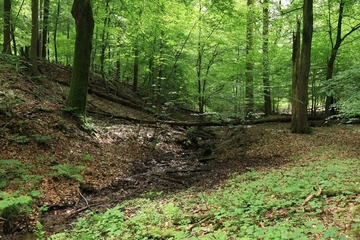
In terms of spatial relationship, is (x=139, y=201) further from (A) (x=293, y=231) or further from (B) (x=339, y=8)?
(B) (x=339, y=8)

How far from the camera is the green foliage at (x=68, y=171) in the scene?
730 cm

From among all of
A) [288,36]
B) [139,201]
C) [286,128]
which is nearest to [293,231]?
[139,201]

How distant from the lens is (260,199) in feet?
15.9

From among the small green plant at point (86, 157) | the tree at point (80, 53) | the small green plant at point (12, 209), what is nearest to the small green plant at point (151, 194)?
the small green plant at point (12, 209)

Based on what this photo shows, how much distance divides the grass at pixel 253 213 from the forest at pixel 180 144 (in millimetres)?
26

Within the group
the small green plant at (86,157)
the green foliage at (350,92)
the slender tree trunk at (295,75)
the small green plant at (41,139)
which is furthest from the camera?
the slender tree trunk at (295,75)

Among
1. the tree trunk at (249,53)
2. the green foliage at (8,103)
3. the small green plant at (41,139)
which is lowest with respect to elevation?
the small green plant at (41,139)

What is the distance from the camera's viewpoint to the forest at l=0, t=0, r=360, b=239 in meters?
4.45

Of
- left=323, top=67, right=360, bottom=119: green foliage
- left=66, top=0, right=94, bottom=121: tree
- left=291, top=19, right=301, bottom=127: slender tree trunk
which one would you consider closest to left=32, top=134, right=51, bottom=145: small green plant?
left=66, top=0, right=94, bottom=121: tree

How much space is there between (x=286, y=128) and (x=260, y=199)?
8.47 metres

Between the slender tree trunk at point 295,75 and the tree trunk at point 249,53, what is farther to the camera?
the tree trunk at point 249,53

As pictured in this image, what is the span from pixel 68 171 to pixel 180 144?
22.6 feet

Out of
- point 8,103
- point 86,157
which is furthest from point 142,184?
point 8,103

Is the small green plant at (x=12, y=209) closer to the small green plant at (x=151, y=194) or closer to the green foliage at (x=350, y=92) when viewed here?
the small green plant at (x=151, y=194)
